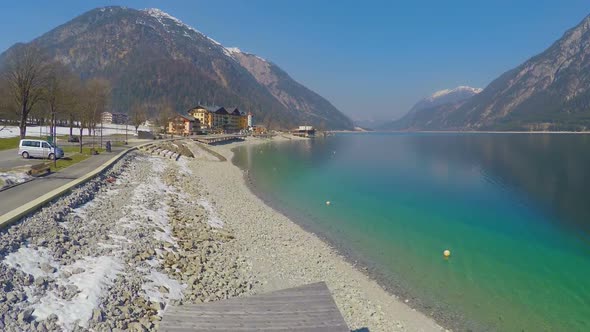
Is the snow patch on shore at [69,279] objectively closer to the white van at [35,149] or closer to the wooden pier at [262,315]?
the wooden pier at [262,315]

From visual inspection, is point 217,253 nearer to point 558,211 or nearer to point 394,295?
point 394,295

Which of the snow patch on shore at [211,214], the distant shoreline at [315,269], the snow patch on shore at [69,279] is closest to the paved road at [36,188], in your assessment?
the snow patch on shore at [69,279]

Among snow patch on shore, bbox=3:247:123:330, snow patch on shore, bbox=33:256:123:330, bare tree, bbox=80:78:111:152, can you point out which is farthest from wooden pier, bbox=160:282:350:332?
bare tree, bbox=80:78:111:152

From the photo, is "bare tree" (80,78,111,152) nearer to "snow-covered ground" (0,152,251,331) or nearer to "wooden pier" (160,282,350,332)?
"snow-covered ground" (0,152,251,331)

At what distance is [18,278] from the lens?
11719mm

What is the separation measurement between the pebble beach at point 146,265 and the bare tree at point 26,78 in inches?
1757

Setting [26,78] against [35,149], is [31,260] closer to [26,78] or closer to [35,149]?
[35,149]

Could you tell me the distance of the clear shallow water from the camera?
17.4m

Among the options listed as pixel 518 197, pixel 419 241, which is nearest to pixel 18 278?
pixel 419 241

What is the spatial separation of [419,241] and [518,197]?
2671 cm

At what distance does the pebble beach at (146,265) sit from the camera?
37.3 feet

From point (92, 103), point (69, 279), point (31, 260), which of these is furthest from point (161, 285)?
point (92, 103)

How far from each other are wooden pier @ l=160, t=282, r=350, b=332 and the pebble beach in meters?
2.27

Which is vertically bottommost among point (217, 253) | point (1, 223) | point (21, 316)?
point (217, 253)
